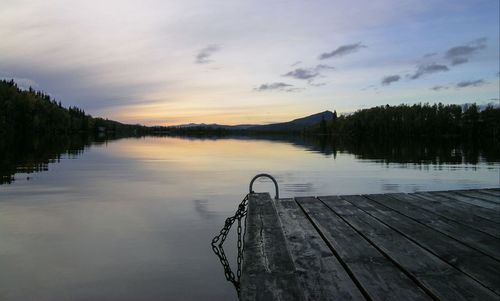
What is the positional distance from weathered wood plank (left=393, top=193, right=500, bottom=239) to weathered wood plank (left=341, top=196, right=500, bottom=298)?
89 centimetres

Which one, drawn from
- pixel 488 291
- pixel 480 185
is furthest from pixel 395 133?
pixel 488 291

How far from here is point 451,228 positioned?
6980 mm

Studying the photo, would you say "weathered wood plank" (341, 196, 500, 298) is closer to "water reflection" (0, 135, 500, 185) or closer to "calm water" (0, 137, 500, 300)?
"calm water" (0, 137, 500, 300)

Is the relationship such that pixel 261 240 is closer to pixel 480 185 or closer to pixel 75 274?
pixel 75 274

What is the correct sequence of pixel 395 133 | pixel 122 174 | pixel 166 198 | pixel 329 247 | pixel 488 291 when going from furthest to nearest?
pixel 395 133 < pixel 122 174 < pixel 166 198 < pixel 329 247 < pixel 488 291

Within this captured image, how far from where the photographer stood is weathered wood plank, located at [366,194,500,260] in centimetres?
582

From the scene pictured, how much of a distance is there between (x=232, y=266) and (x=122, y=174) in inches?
756

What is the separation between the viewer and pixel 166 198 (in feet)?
55.4

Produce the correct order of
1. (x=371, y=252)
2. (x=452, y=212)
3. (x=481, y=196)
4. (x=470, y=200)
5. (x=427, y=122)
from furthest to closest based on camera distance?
(x=427, y=122) < (x=481, y=196) < (x=470, y=200) < (x=452, y=212) < (x=371, y=252)

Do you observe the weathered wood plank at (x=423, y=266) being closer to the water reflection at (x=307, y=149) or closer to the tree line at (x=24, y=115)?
the water reflection at (x=307, y=149)

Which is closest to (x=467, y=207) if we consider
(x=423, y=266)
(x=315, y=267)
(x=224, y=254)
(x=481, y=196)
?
(x=481, y=196)

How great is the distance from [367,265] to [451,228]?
2.94 meters

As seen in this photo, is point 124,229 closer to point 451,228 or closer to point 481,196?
point 451,228

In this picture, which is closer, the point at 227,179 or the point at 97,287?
the point at 97,287
